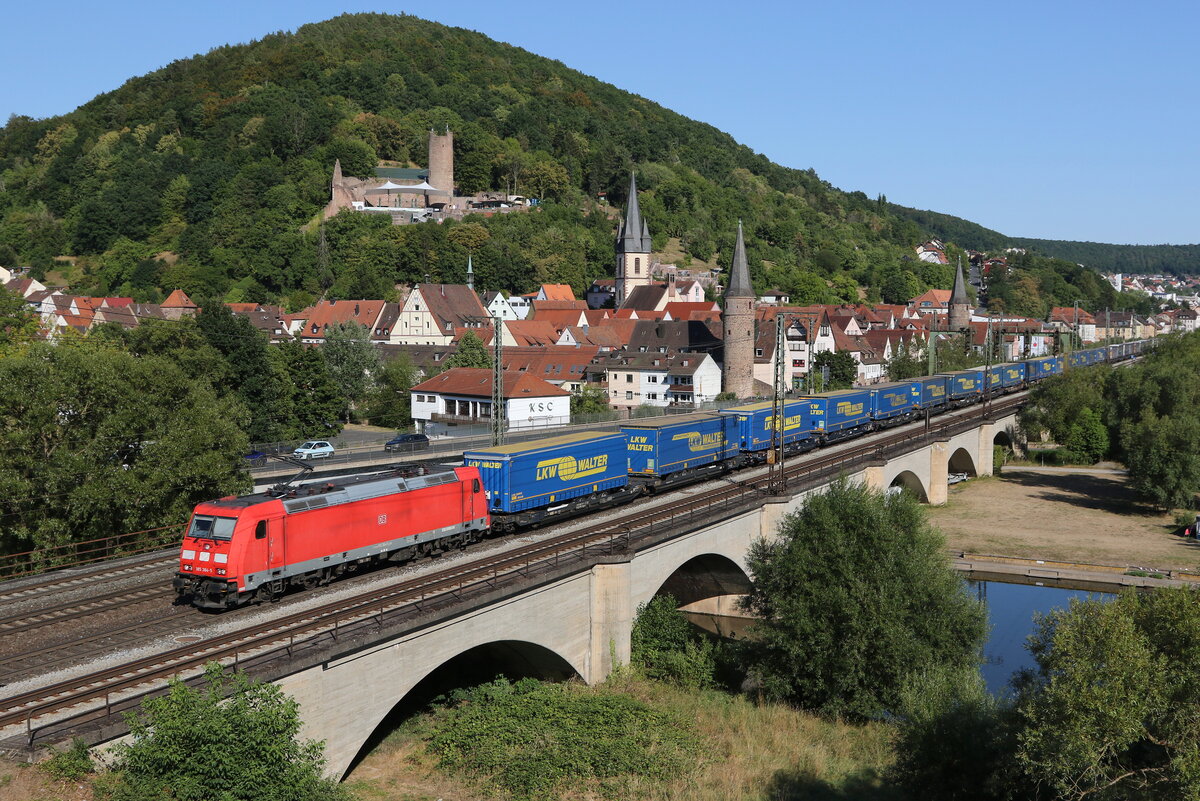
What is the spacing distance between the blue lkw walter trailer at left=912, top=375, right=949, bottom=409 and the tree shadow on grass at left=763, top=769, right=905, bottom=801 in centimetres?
4832

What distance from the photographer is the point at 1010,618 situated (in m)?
43.9

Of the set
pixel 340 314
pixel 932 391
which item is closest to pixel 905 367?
pixel 932 391

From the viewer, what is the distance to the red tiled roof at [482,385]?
70938mm

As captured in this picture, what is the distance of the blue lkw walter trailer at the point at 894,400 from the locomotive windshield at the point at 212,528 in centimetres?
4801

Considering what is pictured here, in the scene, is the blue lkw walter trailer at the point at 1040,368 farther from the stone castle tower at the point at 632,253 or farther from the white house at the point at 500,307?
the white house at the point at 500,307

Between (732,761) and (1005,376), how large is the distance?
74786 mm

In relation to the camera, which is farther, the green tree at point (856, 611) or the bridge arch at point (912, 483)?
the bridge arch at point (912, 483)

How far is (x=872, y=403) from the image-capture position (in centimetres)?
6328

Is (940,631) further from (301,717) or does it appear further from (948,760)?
(301,717)

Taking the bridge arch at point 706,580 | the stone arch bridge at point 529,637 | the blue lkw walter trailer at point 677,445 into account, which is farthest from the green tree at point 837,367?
the bridge arch at point 706,580

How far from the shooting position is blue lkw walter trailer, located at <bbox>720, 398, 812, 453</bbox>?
47.5 m

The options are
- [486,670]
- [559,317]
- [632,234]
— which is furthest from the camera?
[632,234]

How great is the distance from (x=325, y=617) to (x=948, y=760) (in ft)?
49.1

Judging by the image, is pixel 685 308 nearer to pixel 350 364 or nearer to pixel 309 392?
pixel 350 364
